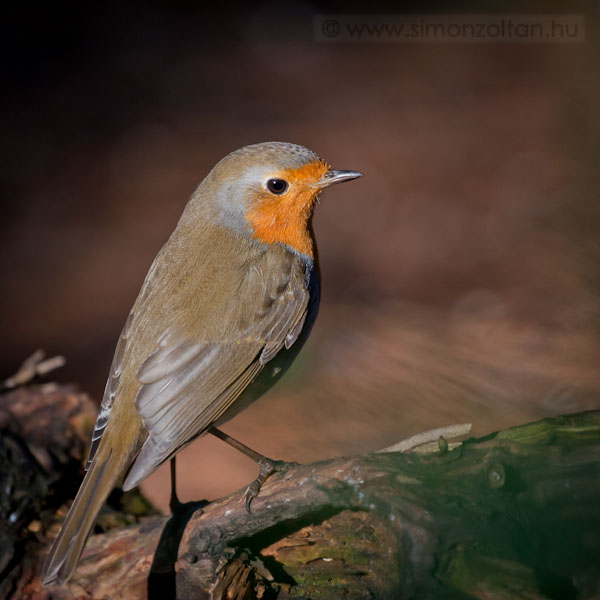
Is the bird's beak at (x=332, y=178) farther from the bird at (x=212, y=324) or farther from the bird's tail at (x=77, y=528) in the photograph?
the bird's tail at (x=77, y=528)

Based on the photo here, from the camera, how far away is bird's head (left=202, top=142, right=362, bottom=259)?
251 cm

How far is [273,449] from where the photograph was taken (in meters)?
2.01

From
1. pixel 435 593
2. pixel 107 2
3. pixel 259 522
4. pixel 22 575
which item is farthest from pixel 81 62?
pixel 435 593

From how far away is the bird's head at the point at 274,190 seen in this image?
98.7 inches

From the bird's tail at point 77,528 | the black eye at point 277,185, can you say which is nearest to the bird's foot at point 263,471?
the bird's tail at point 77,528

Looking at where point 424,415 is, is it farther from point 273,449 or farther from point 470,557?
point 273,449

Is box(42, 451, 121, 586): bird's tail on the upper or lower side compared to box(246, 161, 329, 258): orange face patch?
lower

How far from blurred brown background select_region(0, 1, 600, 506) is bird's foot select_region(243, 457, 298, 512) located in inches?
4.6

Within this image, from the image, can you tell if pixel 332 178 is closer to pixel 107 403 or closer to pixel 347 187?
pixel 107 403

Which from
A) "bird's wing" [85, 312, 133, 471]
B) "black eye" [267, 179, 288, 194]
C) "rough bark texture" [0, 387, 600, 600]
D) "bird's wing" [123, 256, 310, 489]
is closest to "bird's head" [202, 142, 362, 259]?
"black eye" [267, 179, 288, 194]

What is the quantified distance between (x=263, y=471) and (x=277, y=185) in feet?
2.95

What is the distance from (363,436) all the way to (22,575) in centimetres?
132

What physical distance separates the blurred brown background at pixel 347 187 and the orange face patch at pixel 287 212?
0.37m

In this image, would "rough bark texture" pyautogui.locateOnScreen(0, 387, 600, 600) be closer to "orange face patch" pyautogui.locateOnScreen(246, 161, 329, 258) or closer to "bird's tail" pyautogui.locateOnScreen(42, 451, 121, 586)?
"bird's tail" pyautogui.locateOnScreen(42, 451, 121, 586)
